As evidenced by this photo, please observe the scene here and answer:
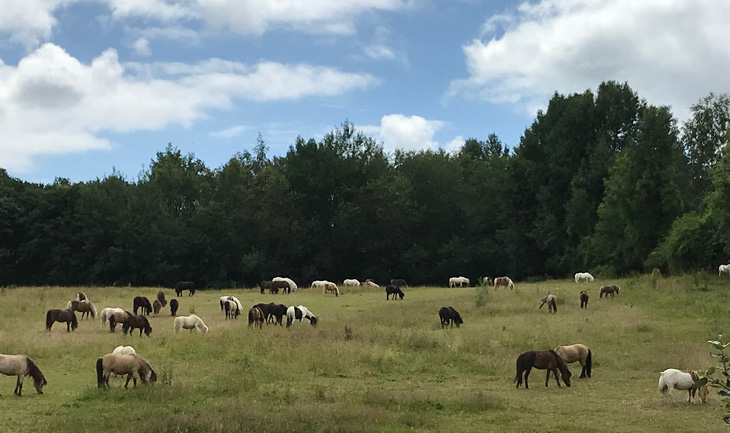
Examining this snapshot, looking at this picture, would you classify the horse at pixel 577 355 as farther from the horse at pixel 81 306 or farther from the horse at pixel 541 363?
the horse at pixel 81 306

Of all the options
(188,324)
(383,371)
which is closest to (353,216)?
(188,324)

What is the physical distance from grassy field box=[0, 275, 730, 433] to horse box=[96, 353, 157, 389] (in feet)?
1.07

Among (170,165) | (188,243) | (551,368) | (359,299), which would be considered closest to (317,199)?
(188,243)

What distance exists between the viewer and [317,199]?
237ft

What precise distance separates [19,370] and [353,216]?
54.3 m

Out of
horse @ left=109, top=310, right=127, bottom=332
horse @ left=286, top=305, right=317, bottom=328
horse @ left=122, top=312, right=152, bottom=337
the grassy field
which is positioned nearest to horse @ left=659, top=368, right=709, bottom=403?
the grassy field

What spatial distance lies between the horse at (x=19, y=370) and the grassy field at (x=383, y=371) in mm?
287

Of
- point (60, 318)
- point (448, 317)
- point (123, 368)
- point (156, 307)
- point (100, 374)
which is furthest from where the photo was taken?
point (156, 307)

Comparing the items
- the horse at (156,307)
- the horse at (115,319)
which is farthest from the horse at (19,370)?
the horse at (156,307)

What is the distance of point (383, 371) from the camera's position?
746 inches

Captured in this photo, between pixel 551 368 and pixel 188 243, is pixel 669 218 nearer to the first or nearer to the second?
pixel 551 368

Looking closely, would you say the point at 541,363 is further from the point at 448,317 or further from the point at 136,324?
the point at 136,324

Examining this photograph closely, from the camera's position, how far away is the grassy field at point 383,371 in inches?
500

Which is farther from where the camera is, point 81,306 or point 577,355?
point 81,306
